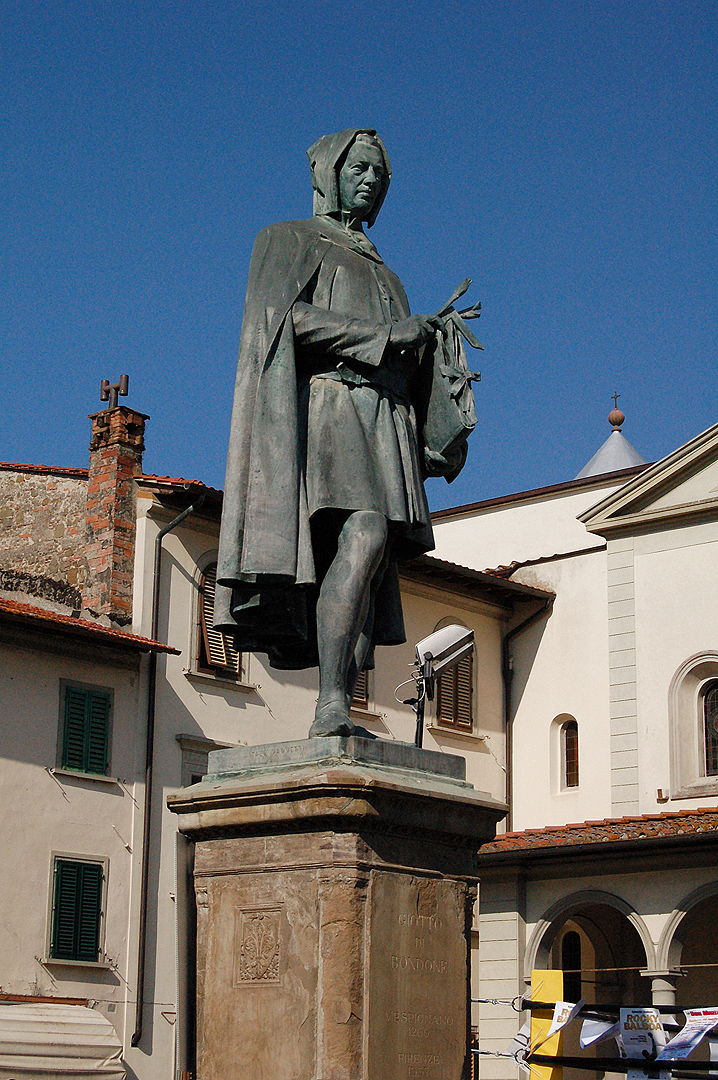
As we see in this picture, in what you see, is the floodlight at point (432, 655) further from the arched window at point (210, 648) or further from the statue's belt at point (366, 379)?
the arched window at point (210, 648)

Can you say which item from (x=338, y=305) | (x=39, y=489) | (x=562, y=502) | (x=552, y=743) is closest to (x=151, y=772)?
(x=39, y=489)

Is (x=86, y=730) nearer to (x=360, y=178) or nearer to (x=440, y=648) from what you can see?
(x=440, y=648)

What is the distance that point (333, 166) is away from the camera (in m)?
6.36

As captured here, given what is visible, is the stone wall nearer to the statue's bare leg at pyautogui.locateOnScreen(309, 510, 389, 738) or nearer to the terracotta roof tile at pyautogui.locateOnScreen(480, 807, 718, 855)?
the terracotta roof tile at pyautogui.locateOnScreen(480, 807, 718, 855)

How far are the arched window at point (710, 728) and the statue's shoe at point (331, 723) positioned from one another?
1968 centimetres

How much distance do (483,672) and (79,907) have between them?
10126 mm

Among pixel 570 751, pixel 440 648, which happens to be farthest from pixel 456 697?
pixel 440 648

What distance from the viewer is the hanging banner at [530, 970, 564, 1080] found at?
39.7 ft

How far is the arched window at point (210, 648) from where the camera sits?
23594mm

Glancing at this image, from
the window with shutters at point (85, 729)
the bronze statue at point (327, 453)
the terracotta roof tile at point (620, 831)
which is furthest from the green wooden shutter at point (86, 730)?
the bronze statue at point (327, 453)

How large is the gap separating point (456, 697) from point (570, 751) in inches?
88.3

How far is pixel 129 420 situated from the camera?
77.8 feet

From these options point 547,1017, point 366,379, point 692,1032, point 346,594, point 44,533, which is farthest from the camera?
point 44,533

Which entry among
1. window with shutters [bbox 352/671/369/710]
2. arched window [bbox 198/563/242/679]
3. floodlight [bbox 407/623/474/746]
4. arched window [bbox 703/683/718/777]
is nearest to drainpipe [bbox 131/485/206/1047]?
arched window [bbox 198/563/242/679]
